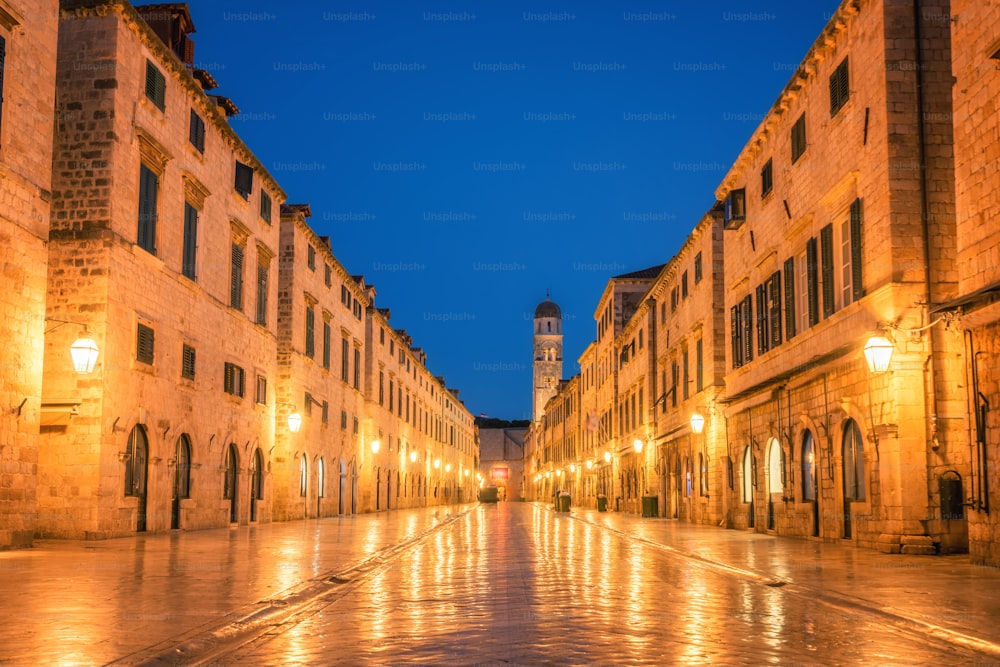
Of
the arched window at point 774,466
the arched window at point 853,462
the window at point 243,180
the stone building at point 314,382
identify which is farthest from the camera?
the stone building at point 314,382

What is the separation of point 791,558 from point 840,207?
7631mm

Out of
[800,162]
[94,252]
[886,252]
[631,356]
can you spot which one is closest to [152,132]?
[94,252]

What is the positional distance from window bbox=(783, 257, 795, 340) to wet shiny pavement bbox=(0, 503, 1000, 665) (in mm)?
7470

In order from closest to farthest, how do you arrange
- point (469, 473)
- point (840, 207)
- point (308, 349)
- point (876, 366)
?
point (876, 366)
point (840, 207)
point (308, 349)
point (469, 473)

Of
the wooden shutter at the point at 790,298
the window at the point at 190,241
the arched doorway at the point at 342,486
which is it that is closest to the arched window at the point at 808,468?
the wooden shutter at the point at 790,298

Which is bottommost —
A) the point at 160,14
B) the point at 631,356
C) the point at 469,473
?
the point at 469,473

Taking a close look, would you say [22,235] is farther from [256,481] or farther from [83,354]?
[256,481]

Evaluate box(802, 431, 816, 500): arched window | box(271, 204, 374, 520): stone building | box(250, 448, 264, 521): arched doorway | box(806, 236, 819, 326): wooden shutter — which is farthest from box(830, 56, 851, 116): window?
box(250, 448, 264, 521): arched doorway

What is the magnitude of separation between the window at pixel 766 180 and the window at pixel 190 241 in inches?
607

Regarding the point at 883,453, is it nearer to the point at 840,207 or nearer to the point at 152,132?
the point at 840,207

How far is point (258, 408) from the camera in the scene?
3369cm

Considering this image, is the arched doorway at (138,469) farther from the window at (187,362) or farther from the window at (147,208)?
the window at (147,208)

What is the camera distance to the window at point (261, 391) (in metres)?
33.8

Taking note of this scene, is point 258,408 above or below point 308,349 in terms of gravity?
below
